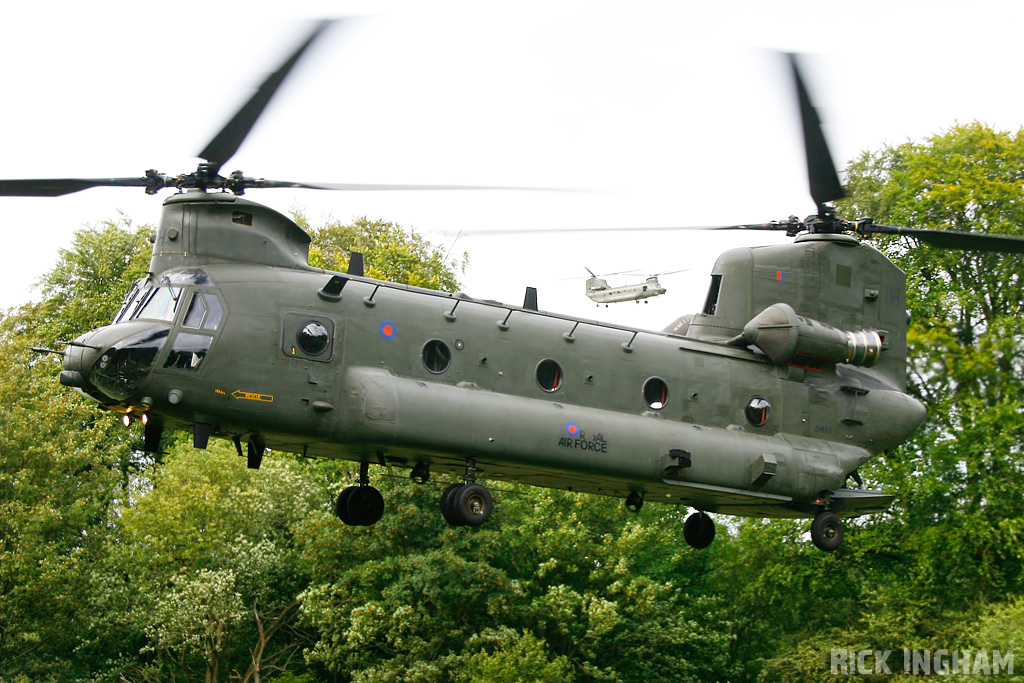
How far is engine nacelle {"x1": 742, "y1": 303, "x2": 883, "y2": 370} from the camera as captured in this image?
18.8 meters

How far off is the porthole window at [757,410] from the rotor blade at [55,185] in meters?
9.93

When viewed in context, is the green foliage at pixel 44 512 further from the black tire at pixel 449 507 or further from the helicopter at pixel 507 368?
the black tire at pixel 449 507

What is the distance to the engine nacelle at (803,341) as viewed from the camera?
18.8 meters

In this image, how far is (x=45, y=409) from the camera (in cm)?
3338

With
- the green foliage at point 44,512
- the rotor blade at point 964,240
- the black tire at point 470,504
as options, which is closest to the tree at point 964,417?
the rotor blade at point 964,240

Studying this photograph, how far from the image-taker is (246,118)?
582 inches

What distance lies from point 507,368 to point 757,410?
15.8ft

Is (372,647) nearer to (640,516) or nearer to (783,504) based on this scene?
(640,516)

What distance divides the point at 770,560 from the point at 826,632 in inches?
106

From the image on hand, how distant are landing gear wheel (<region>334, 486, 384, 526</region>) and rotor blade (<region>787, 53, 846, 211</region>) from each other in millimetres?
8798

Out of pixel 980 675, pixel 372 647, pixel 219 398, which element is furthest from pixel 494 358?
pixel 372 647

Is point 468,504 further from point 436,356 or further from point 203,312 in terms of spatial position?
point 203,312

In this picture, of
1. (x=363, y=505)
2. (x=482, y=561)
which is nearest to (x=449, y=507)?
(x=363, y=505)

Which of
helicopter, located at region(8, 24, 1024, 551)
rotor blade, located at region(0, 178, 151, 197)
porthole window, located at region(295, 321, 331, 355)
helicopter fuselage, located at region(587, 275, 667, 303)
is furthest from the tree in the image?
rotor blade, located at region(0, 178, 151, 197)
